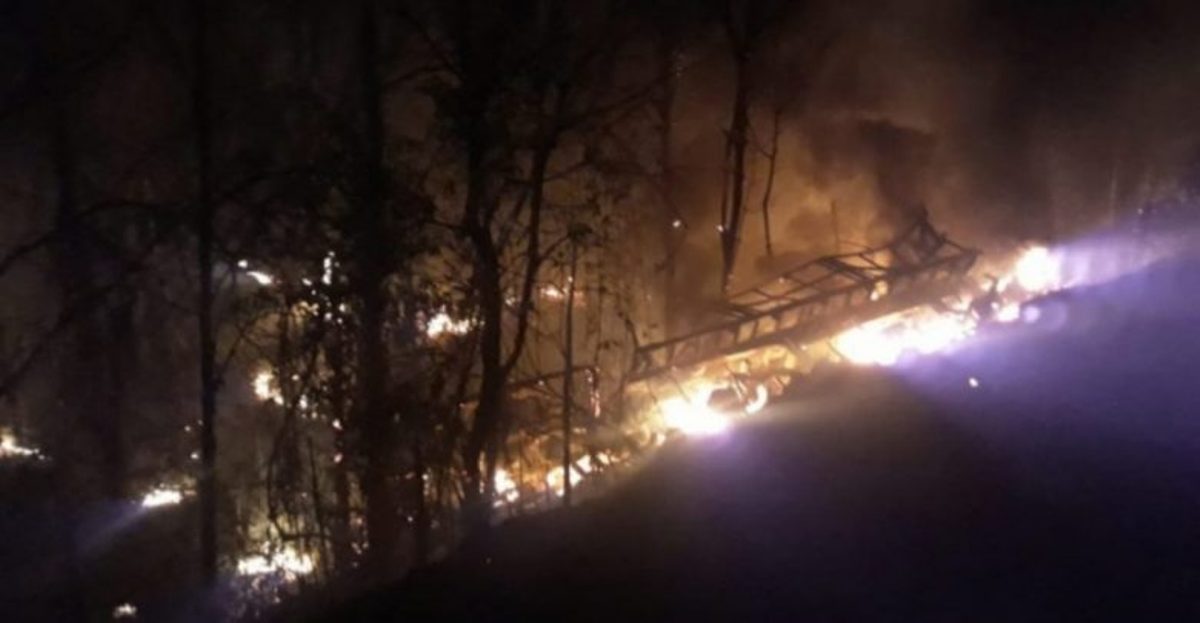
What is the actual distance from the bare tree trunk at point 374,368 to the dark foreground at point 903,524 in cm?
413

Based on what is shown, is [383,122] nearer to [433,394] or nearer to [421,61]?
[421,61]

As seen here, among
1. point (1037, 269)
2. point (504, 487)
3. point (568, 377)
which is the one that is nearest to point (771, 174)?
point (1037, 269)

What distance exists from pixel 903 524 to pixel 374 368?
736 cm

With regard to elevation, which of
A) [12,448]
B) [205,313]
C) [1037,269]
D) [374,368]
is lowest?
[374,368]

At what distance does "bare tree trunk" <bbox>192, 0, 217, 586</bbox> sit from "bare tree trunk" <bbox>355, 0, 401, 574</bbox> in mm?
3926

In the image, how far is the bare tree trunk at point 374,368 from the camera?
13.6m

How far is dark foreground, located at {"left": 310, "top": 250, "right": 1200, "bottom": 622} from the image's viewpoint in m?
6.99

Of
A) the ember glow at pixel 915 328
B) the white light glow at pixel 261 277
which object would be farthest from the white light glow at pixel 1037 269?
the white light glow at pixel 261 277

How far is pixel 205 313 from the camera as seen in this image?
1853 centimetres

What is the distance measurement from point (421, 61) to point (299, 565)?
17.1 feet

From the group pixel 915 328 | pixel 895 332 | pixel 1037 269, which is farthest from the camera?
pixel 1037 269

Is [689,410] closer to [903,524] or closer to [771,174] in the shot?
[771,174]

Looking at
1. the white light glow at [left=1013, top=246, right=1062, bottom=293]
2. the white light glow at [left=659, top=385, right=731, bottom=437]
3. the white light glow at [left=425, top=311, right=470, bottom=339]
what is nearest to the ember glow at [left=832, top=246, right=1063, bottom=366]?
the white light glow at [left=1013, top=246, right=1062, bottom=293]

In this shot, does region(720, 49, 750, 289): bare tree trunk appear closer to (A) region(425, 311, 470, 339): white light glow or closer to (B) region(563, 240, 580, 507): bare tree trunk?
(B) region(563, 240, 580, 507): bare tree trunk
